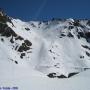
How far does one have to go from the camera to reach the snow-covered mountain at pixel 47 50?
8951 cm

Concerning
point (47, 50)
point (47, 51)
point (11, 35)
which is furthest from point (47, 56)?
point (11, 35)

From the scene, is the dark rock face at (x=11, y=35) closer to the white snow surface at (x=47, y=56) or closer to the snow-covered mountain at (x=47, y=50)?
the snow-covered mountain at (x=47, y=50)

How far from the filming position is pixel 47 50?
112m

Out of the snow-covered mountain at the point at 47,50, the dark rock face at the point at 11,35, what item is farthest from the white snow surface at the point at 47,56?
the dark rock face at the point at 11,35

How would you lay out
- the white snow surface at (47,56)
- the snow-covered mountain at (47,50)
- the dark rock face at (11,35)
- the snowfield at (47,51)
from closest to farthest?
1. the white snow surface at (47,56)
2. the snowfield at (47,51)
3. the snow-covered mountain at (47,50)
4. the dark rock face at (11,35)

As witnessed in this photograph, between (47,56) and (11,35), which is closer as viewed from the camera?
(47,56)

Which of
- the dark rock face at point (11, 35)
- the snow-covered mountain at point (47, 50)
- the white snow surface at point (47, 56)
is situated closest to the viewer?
the white snow surface at point (47, 56)


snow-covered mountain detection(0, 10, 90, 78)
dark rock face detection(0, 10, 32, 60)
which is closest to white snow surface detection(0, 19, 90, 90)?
snow-covered mountain detection(0, 10, 90, 78)

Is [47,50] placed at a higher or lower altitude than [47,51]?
higher

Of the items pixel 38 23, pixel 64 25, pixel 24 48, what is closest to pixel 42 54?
pixel 24 48

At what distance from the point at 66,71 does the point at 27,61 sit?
61.7 ft

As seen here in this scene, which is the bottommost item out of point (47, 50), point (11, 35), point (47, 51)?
point (47, 51)

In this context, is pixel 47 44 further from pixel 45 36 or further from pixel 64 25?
pixel 64 25

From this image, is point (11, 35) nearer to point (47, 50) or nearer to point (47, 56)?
point (47, 50)
